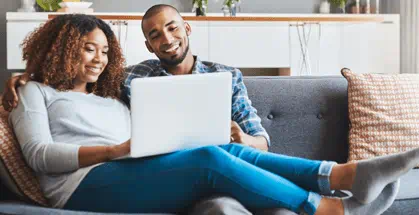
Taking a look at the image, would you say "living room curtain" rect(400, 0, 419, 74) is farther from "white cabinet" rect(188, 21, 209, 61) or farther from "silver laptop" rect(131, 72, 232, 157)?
"silver laptop" rect(131, 72, 232, 157)

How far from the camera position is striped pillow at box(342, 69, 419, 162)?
226cm

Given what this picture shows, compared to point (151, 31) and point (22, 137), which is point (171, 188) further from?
point (151, 31)

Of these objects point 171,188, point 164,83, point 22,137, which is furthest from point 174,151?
point 22,137

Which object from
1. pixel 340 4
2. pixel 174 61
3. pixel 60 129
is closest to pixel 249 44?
pixel 340 4

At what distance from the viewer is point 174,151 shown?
1.67m

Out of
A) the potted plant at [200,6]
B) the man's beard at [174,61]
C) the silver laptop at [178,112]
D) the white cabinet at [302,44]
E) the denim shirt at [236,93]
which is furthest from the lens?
the white cabinet at [302,44]

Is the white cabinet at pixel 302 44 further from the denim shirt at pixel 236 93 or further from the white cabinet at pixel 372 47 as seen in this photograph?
the denim shirt at pixel 236 93

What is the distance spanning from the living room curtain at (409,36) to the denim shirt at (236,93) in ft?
11.1

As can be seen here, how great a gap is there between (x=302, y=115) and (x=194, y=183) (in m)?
0.86

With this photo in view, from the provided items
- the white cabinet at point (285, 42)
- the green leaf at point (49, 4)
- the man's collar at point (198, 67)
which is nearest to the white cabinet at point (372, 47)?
the white cabinet at point (285, 42)

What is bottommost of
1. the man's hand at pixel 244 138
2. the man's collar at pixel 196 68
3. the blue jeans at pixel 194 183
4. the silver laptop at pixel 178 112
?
the blue jeans at pixel 194 183

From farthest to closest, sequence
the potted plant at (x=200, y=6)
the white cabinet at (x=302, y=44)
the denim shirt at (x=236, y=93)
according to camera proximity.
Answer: the white cabinet at (x=302, y=44) < the potted plant at (x=200, y=6) < the denim shirt at (x=236, y=93)

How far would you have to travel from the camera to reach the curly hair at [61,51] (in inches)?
74.6

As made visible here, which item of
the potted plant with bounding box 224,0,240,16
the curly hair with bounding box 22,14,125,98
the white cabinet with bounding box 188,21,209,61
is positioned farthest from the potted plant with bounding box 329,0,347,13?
the curly hair with bounding box 22,14,125,98
